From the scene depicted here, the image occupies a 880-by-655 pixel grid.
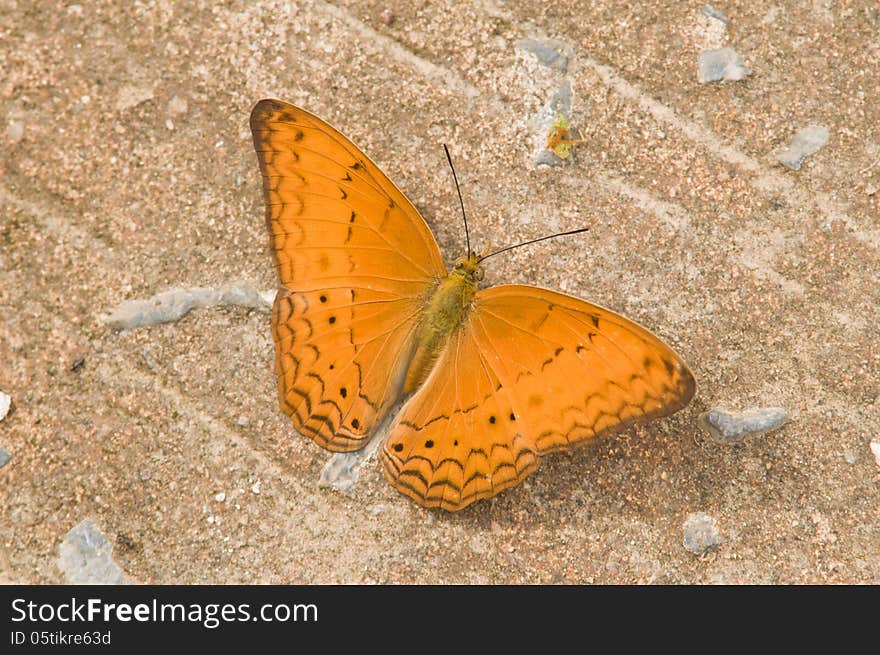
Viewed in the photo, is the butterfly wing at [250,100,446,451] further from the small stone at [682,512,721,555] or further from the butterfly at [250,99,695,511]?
the small stone at [682,512,721,555]

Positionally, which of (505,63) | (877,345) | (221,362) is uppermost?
(505,63)

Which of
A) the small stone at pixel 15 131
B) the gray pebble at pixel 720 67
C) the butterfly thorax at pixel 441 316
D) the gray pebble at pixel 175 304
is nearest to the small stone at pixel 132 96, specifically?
the small stone at pixel 15 131

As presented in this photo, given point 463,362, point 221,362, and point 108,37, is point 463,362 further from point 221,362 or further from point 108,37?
point 108,37

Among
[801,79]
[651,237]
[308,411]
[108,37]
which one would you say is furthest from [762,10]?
[108,37]

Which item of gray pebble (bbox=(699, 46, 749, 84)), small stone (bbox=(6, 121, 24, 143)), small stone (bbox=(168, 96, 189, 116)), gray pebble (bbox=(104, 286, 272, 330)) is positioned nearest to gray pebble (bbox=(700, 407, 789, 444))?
gray pebble (bbox=(699, 46, 749, 84))

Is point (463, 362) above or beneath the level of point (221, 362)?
above

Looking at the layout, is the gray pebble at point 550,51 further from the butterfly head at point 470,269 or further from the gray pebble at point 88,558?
the gray pebble at point 88,558

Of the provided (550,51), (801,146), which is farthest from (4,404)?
(801,146)
